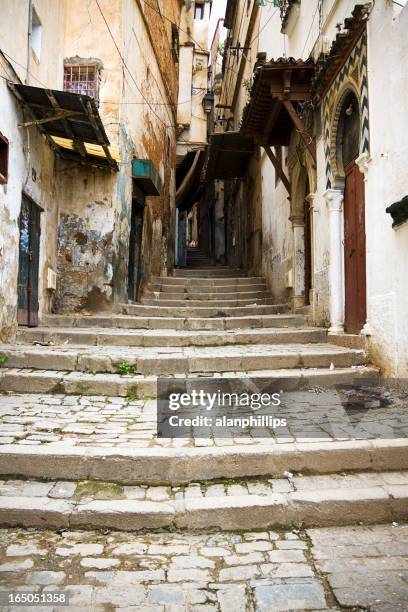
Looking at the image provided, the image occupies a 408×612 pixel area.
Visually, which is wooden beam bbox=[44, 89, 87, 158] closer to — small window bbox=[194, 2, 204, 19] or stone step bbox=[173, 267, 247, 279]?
stone step bbox=[173, 267, 247, 279]

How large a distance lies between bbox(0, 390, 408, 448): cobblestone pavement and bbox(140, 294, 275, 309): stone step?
17.6ft

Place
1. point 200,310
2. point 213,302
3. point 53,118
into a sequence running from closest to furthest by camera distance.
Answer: point 53,118
point 200,310
point 213,302

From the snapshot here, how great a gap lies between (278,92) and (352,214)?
8.08ft

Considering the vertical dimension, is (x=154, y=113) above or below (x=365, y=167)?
above

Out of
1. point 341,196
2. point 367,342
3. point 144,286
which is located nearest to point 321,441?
point 367,342

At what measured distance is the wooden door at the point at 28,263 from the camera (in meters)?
6.95

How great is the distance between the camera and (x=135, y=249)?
10688mm

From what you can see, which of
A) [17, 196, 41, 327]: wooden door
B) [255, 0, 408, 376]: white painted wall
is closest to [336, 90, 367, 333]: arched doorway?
[255, 0, 408, 376]: white painted wall

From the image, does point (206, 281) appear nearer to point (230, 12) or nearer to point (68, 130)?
point (68, 130)

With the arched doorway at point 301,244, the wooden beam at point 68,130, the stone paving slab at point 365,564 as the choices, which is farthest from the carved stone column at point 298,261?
the stone paving slab at point 365,564

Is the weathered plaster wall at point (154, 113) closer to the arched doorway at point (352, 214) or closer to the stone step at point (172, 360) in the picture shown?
the arched doorway at point (352, 214)

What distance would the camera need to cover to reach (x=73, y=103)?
640 cm

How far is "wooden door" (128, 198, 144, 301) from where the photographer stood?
1041 cm

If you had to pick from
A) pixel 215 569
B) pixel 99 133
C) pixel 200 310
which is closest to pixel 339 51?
pixel 99 133
